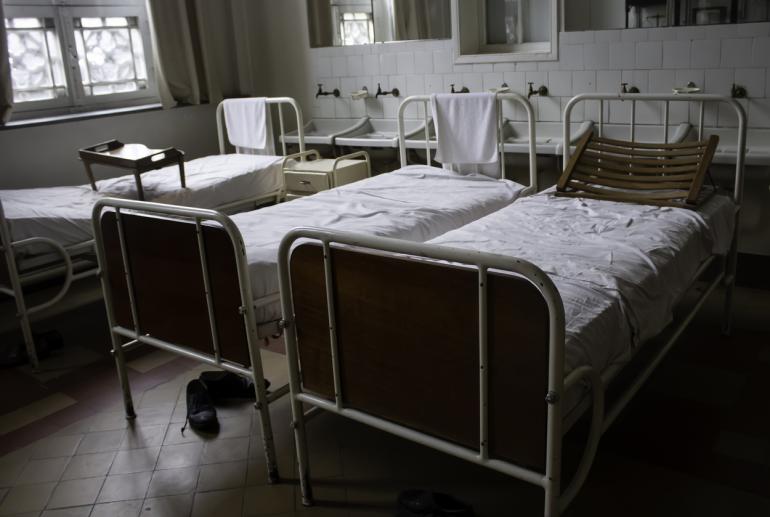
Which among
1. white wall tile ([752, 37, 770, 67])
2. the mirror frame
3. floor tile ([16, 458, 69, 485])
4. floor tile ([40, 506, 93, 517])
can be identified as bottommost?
floor tile ([40, 506, 93, 517])

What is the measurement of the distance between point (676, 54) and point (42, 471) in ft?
11.6

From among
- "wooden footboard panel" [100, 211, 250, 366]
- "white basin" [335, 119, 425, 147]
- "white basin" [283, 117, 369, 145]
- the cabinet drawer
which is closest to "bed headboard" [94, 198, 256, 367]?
"wooden footboard panel" [100, 211, 250, 366]

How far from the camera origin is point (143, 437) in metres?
2.66

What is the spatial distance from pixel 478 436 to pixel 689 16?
9.74 feet

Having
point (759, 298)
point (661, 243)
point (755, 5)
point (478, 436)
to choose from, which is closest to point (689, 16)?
point (755, 5)

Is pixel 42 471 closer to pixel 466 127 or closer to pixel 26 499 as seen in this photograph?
pixel 26 499

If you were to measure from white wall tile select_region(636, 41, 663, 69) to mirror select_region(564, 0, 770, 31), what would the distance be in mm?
101

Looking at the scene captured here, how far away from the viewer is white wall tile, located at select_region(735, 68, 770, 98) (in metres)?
3.56

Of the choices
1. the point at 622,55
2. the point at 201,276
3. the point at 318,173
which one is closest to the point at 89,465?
the point at 201,276

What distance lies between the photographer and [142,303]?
252 cm

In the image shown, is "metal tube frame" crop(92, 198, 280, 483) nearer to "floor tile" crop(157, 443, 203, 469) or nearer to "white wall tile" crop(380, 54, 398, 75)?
"floor tile" crop(157, 443, 203, 469)

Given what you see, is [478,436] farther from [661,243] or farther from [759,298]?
[759,298]

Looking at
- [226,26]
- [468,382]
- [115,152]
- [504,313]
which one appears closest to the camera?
[504,313]

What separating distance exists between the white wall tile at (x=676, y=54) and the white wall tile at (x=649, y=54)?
0.03 meters
